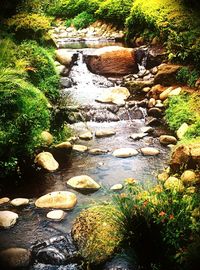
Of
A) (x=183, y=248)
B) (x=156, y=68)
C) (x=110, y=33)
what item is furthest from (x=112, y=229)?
(x=110, y=33)

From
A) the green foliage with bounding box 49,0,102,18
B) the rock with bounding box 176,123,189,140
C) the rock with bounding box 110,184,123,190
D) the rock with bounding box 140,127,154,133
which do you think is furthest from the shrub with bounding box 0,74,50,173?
the green foliage with bounding box 49,0,102,18

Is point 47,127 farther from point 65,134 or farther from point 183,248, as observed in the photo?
point 183,248

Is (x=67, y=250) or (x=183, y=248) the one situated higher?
(x=183, y=248)

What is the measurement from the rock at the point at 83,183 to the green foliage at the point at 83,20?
41.2 ft

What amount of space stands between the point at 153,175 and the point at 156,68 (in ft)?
16.1

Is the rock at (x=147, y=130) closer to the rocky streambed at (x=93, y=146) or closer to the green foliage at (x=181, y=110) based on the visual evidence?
the rocky streambed at (x=93, y=146)

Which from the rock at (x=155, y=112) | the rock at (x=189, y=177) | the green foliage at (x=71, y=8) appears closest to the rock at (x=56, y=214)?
the rock at (x=189, y=177)

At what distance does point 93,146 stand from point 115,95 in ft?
8.31

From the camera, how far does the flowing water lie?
492cm

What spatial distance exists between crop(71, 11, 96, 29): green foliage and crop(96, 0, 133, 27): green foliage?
3.31 feet

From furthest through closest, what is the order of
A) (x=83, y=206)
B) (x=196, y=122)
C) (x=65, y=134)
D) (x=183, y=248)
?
(x=65, y=134)
(x=196, y=122)
(x=83, y=206)
(x=183, y=248)

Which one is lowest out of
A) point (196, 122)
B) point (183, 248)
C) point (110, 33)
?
point (110, 33)

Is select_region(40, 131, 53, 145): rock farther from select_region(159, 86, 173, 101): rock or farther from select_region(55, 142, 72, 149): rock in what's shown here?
select_region(159, 86, 173, 101): rock

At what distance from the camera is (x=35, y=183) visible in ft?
20.2
